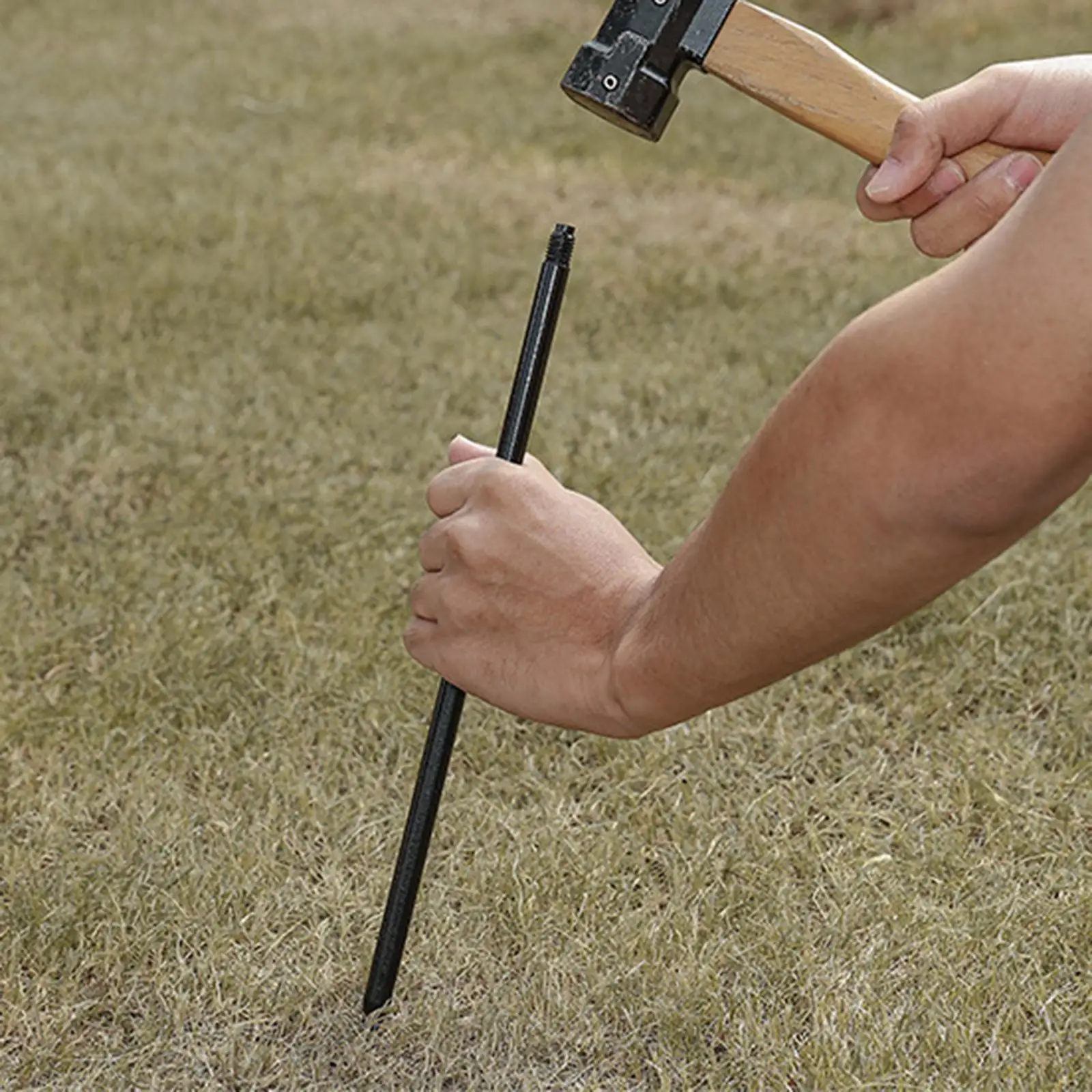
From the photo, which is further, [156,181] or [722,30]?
[156,181]

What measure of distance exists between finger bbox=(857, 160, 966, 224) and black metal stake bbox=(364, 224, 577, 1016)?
0.30 meters

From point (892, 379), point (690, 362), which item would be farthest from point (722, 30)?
point (690, 362)

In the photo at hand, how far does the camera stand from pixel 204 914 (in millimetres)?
1915

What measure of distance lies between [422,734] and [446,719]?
74cm

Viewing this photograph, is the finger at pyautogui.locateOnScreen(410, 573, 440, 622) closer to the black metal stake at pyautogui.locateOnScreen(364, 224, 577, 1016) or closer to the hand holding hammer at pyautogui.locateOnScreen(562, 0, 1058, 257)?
the black metal stake at pyautogui.locateOnScreen(364, 224, 577, 1016)

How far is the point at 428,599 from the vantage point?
4.72 ft

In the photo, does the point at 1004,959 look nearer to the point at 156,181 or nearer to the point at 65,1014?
the point at 65,1014

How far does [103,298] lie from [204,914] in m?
2.38

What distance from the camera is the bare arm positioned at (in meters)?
0.90

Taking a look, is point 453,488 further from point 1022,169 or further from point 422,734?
point 422,734

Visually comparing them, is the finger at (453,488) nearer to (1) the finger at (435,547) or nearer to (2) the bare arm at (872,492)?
(1) the finger at (435,547)

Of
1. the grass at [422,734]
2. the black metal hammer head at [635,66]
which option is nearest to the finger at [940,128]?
the black metal hammer head at [635,66]

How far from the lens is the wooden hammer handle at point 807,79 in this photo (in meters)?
1.62

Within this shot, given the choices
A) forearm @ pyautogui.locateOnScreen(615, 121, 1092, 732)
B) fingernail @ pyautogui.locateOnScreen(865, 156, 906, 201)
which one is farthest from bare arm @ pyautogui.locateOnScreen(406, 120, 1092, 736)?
fingernail @ pyautogui.locateOnScreen(865, 156, 906, 201)
